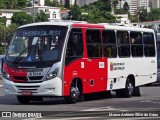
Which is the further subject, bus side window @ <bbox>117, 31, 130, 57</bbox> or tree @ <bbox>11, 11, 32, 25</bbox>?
tree @ <bbox>11, 11, 32, 25</bbox>

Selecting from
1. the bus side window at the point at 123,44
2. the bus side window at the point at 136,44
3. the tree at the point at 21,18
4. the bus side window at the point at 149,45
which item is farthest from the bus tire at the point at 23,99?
the tree at the point at 21,18

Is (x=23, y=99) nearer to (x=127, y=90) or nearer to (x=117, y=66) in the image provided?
(x=117, y=66)

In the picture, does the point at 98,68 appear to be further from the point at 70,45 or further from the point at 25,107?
the point at 25,107

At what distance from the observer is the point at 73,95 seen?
1956cm

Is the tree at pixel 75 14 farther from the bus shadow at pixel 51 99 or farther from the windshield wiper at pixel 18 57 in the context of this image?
the windshield wiper at pixel 18 57

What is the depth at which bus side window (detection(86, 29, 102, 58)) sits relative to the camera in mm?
20547

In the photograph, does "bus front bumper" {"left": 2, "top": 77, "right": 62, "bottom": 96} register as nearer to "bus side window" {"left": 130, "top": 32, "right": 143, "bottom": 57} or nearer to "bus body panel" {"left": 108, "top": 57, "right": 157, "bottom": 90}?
"bus body panel" {"left": 108, "top": 57, "right": 157, "bottom": 90}

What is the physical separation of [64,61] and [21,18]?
5602 inches

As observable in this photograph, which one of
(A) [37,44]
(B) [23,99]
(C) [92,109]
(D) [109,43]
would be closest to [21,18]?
(D) [109,43]

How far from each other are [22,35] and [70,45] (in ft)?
5.42

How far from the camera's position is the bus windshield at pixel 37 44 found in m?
19.1

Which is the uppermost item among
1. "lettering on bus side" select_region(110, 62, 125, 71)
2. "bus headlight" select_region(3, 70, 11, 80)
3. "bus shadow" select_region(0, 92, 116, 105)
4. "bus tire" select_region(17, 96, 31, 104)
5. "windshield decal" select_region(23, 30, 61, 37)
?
"windshield decal" select_region(23, 30, 61, 37)

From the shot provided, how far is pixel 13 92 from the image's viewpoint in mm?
19312

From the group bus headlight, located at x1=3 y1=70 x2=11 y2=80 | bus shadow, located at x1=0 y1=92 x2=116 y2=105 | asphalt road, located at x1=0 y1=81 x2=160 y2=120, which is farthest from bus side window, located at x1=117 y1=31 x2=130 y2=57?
bus headlight, located at x1=3 y1=70 x2=11 y2=80
